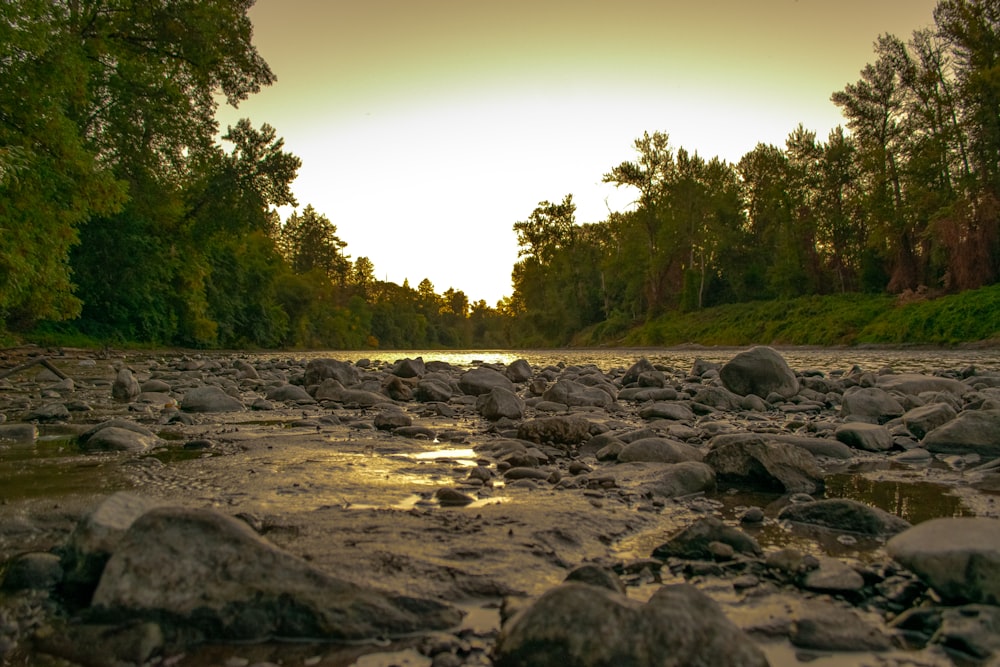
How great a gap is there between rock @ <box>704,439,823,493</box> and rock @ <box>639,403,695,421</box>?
2355 mm

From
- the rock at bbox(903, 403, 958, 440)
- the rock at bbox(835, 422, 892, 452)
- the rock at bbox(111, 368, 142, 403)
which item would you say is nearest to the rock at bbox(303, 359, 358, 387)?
the rock at bbox(111, 368, 142, 403)

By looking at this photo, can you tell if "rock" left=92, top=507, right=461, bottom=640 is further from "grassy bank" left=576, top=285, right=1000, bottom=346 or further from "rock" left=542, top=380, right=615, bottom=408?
"grassy bank" left=576, top=285, right=1000, bottom=346

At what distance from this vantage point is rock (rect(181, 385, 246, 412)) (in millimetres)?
5691

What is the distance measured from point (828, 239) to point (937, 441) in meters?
37.9

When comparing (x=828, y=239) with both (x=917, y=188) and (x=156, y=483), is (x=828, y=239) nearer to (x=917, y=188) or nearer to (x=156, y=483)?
(x=917, y=188)

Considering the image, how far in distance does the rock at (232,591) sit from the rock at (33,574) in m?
0.26

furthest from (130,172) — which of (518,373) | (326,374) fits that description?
(518,373)

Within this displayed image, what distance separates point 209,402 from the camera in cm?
577

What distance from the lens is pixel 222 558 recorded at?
4.82 ft

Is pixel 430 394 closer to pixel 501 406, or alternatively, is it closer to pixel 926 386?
pixel 501 406

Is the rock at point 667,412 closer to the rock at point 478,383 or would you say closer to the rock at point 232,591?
the rock at point 478,383

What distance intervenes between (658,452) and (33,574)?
2.74 metres

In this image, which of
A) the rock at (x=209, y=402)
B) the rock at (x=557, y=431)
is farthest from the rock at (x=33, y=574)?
the rock at (x=209, y=402)

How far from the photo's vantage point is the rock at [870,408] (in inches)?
204
